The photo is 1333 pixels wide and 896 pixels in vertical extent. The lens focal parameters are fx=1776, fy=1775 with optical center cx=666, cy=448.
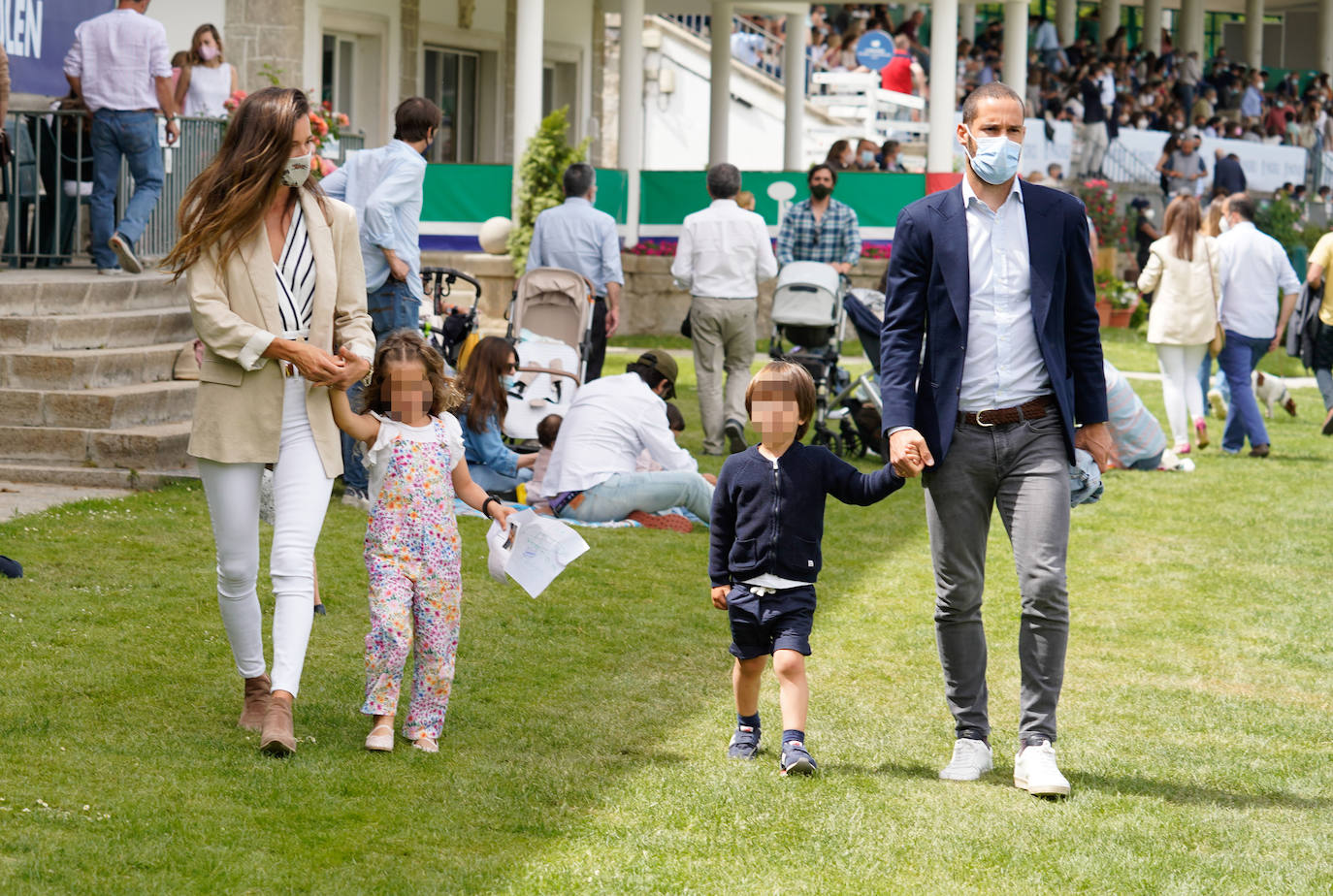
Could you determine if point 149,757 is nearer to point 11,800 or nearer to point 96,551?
point 11,800

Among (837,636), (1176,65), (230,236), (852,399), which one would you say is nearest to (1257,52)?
(1176,65)

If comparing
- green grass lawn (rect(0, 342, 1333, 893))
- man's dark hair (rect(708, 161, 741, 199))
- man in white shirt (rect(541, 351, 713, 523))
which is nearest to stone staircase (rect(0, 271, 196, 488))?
green grass lawn (rect(0, 342, 1333, 893))

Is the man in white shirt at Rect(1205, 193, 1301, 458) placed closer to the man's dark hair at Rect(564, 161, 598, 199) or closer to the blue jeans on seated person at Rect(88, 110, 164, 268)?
the man's dark hair at Rect(564, 161, 598, 199)

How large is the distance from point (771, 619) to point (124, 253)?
769 cm

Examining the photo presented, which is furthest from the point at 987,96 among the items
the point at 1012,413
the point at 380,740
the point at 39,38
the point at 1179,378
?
the point at 39,38

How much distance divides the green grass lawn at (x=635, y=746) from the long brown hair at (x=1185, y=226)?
177 inches

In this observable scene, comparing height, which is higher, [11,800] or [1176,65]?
[1176,65]

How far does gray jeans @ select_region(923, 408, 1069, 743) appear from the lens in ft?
16.5

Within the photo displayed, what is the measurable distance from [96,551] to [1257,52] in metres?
35.8

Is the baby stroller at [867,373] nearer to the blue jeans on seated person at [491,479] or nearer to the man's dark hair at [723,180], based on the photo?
the man's dark hair at [723,180]

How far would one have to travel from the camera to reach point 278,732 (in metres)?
5.07

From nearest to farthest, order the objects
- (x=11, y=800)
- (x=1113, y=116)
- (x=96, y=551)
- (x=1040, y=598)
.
A: 1. (x=11, y=800)
2. (x=1040, y=598)
3. (x=96, y=551)
4. (x=1113, y=116)

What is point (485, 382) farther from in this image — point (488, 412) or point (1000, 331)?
point (1000, 331)

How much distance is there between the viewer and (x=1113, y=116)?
30125mm
